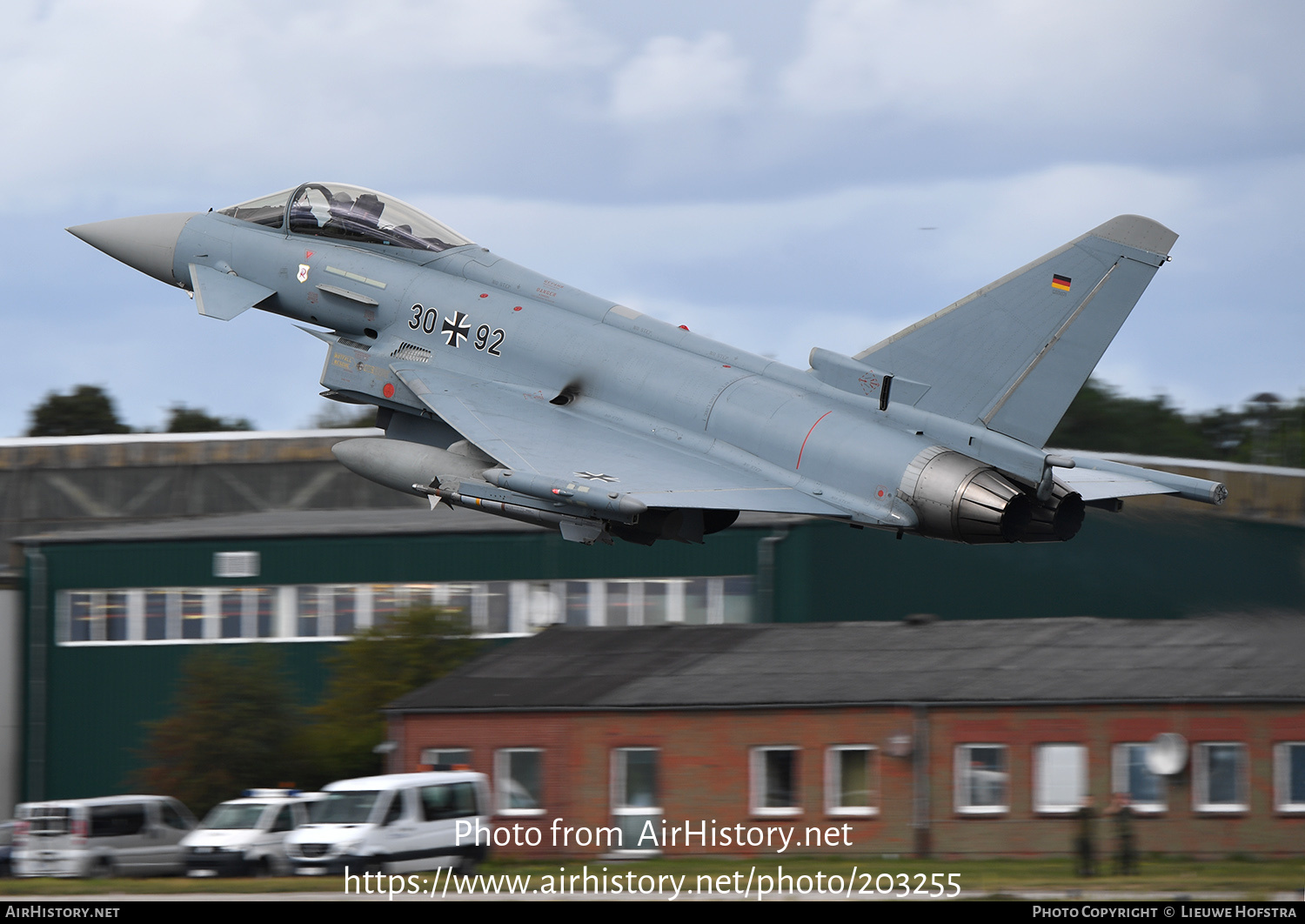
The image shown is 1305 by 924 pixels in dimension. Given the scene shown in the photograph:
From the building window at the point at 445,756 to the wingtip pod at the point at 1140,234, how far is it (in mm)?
17705

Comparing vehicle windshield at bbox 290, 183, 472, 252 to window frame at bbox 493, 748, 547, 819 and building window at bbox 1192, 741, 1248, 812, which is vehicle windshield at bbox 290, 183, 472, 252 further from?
building window at bbox 1192, 741, 1248, 812

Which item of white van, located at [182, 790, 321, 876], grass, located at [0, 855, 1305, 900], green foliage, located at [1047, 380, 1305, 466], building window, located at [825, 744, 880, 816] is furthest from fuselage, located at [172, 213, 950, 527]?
green foliage, located at [1047, 380, 1305, 466]

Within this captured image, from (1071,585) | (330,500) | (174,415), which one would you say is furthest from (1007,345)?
(174,415)

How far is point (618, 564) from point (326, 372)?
63.1 ft

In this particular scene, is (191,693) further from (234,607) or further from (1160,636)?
(1160,636)

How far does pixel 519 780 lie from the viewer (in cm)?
3116

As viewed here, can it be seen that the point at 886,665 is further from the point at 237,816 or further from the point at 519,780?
the point at 237,816

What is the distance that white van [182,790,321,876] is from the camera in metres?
26.4

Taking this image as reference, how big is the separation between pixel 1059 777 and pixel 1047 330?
1230 cm

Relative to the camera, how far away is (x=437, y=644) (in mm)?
38469

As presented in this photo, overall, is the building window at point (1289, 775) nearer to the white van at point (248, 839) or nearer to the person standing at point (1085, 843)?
the person standing at point (1085, 843)

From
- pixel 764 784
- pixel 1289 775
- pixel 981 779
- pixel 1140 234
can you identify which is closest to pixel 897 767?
pixel 981 779

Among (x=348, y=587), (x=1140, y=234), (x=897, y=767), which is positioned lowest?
(x=897, y=767)

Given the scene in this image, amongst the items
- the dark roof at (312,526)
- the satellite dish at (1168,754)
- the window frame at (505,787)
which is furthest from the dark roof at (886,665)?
the dark roof at (312,526)
